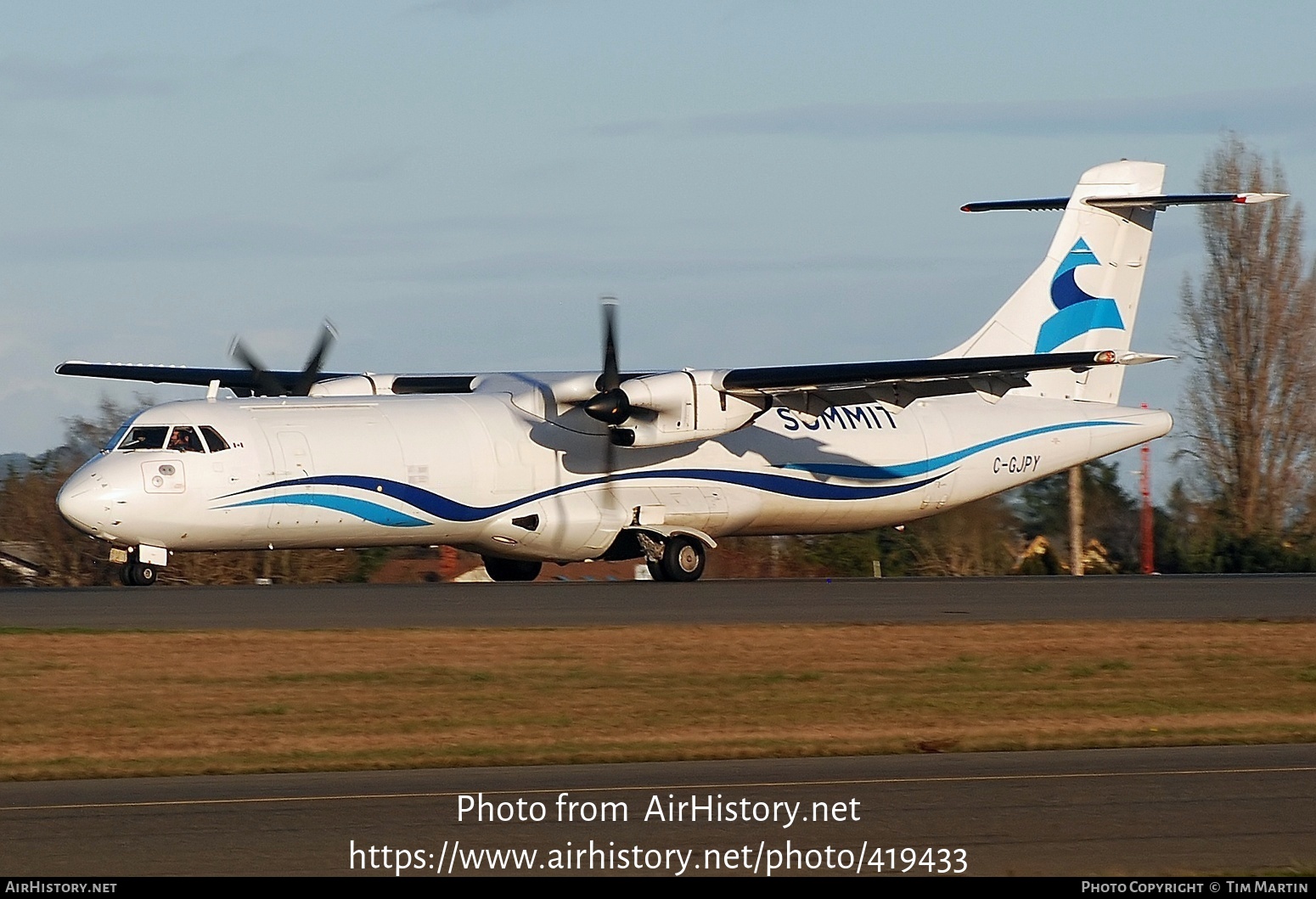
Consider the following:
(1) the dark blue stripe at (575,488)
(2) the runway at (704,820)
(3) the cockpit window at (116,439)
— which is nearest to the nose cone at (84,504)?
(3) the cockpit window at (116,439)

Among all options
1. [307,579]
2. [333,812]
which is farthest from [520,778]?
[307,579]

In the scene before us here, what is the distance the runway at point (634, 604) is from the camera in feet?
60.3

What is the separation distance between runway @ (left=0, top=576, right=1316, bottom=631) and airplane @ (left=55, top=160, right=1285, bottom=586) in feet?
3.01

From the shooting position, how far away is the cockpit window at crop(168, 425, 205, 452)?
2255cm

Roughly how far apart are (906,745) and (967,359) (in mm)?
13219

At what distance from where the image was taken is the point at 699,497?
26141 mm

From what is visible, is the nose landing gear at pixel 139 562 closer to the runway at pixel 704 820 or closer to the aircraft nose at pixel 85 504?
the aircraft nose at pixel 85 504

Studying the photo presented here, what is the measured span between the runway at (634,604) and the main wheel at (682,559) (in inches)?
25.2

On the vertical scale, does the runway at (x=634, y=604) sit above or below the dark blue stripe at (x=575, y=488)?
below

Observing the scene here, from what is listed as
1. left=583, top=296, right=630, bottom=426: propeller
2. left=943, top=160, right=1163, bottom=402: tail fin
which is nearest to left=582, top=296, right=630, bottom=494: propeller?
left=583, top=296, right=630, bottom=426: propeller

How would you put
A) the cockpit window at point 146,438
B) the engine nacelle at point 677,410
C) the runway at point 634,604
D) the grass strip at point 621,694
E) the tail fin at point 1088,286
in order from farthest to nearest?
the tail fin at point 1088,286, the engine nacelle at point 677,410, the cockpit window at point 146,438, the runway at point 634,604, the grass strip at point 621,694

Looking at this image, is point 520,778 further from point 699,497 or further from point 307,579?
point 307,579

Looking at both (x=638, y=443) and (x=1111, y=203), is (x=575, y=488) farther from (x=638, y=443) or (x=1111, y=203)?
(x=1111, y=203)
